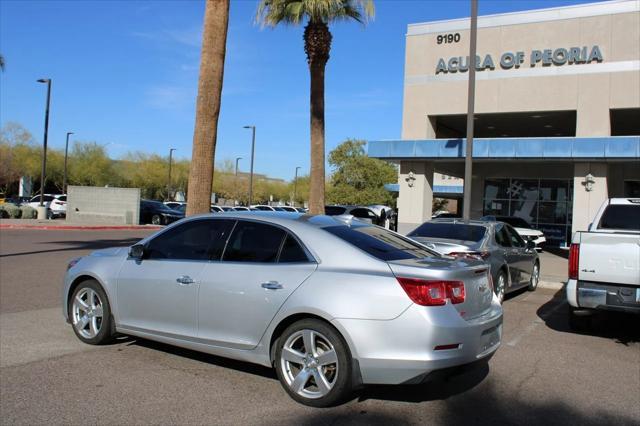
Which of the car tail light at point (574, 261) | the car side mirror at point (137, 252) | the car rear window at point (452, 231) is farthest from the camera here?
the car rear window at point (452, 231)

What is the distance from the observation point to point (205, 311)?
5.34m

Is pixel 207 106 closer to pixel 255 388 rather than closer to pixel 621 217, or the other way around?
pixel 255 388

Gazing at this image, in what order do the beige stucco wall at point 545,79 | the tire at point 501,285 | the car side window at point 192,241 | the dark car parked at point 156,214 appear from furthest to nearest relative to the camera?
the dark car parked at point 156,214
the beige stucco wall at point 545,79
the tire at point 501,285
the car side window at point 192,241

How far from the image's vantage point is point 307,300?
186 inches

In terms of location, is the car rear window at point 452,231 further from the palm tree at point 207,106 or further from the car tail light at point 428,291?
the car tail light at point 428,291

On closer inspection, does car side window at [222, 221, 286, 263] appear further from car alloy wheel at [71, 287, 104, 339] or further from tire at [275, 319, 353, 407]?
car alloy wheel at [71, 287, 104, 339]

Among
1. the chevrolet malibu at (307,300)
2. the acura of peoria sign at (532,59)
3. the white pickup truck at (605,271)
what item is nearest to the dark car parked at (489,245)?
the white pickup truck at (605,271)

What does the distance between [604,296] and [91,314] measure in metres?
6.16

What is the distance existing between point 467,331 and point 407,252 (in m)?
1.02

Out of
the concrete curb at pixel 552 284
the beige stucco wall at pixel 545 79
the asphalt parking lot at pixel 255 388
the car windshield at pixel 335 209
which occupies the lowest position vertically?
the asphalt parking lot at pixel 255 388

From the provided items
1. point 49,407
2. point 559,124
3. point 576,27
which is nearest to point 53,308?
point 49,407

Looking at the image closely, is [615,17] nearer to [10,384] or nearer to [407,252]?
[407,252]

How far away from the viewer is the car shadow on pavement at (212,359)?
566 centimetres

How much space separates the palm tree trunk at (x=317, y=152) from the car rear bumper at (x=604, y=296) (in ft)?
32.3
